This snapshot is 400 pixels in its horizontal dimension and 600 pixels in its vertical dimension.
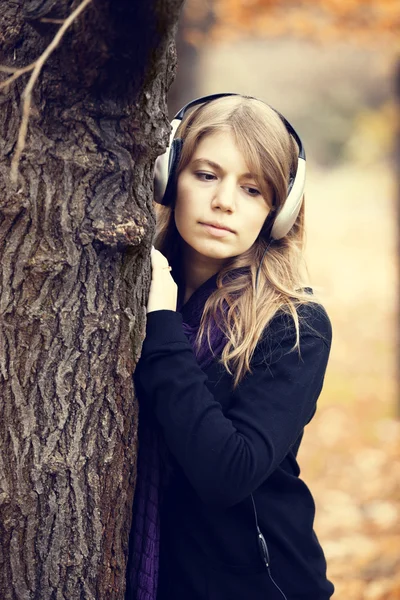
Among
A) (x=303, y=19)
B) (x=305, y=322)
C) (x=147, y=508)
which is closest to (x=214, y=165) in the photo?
(x=305, y=322)

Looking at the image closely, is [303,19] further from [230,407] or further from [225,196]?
[230,407]

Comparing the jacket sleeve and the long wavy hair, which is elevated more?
the long wavy hair

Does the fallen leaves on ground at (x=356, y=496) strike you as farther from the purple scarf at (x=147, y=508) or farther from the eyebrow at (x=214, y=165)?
the eyebrow at (x=214, y=165)

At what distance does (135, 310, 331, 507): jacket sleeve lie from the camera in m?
1.67

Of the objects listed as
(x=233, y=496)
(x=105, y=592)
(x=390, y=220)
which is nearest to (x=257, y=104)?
(x=233, y=496)

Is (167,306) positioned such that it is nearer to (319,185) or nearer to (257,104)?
(257,104)

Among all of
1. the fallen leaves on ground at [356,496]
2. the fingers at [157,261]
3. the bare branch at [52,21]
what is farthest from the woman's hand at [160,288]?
the fallen leaves on ground at [356,496]

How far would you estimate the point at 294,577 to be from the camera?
1908mm

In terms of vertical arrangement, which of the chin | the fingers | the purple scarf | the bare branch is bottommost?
the purple scarf

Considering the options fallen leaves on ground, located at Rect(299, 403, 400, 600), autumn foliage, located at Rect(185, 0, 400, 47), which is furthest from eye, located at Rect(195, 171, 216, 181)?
autumn foliage, located at Rect(185, 0, 400, 47)

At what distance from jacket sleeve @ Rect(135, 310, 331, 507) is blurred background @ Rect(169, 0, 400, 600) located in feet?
1.23

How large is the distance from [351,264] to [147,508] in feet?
32.0

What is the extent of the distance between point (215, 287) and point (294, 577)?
2.94 ft

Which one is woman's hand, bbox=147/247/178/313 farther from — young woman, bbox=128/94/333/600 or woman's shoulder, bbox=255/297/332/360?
woman's shoulder, bbox=255/297/332/360
